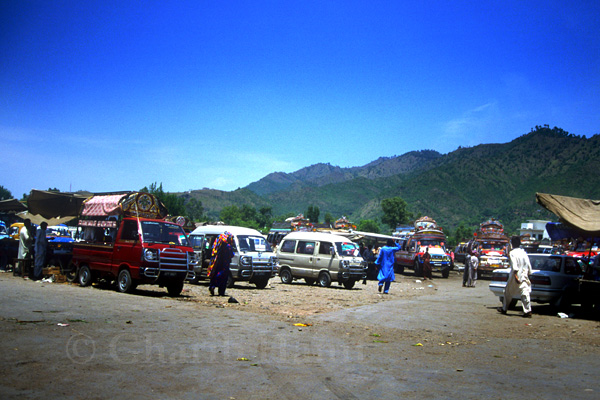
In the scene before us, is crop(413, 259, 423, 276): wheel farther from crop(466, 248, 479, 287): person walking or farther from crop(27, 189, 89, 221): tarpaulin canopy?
crop(27, 189, 89, 221): tarpaulin canopy

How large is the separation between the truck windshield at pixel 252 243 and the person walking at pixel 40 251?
668 centimetres

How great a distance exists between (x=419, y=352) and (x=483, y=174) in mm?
147537

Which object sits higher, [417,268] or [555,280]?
[555,280]

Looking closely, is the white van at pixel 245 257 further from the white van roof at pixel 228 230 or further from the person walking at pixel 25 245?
the person walking at pixel 25 245

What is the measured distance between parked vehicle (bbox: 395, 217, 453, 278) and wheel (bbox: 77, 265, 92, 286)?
22206 mm

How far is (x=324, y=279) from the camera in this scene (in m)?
21.5

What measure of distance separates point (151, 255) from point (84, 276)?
3568 mm

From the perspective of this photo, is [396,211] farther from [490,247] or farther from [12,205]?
[12,205]

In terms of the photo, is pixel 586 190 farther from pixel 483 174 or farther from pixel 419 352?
pixel 419 352

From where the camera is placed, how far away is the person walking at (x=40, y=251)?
57.3ft

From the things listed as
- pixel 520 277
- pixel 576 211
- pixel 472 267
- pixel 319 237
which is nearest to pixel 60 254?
pixel 319 237

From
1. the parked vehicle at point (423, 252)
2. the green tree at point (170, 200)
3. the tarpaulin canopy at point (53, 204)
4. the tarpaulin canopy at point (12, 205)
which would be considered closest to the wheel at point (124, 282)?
the tarpaulin canopy at point (53, 204)

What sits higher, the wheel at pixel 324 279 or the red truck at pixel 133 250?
the red truck at pixel 133 250

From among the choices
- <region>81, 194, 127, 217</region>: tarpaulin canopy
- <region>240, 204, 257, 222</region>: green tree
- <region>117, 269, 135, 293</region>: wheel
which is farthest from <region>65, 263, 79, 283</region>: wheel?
<region>240, 204, 257, 222</region>: green tree
